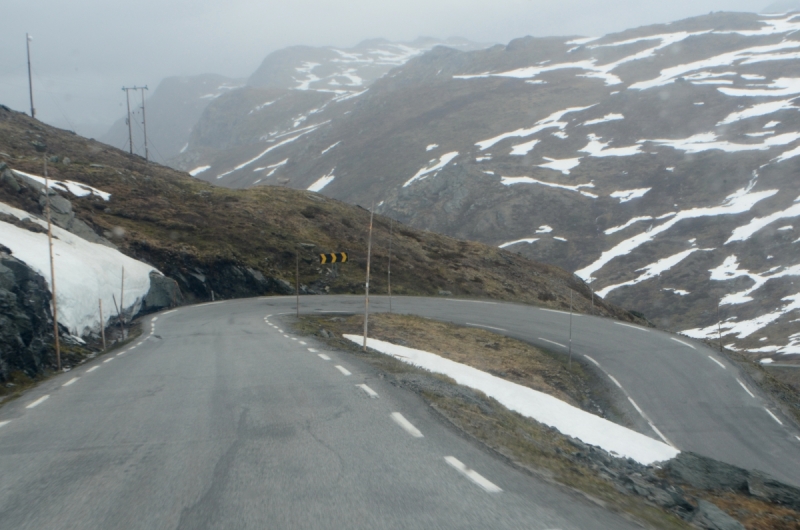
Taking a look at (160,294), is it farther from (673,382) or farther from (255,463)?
(255,463)

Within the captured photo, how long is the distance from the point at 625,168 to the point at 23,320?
110807 mm

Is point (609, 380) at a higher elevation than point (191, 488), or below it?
below

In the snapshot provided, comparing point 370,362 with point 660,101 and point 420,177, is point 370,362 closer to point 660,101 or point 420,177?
point 420,177

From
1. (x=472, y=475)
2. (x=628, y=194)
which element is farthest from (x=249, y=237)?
(x=628, y=194)

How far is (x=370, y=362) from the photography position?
43.4 feet

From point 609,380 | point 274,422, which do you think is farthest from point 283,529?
point 609,380

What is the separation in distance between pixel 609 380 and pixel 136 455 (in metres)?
19.8

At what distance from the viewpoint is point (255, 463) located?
6074 millimetres

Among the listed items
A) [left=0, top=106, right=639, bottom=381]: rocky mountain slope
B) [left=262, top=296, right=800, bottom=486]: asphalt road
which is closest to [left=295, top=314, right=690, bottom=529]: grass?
[left=262, top=296, right=800, bottom=486]: asphalt road

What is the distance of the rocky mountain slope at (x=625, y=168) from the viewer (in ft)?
262

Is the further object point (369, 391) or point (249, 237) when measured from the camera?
point (249, 237)

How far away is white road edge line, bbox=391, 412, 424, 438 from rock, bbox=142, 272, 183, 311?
1063 inches

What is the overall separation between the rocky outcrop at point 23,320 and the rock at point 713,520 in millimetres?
12757

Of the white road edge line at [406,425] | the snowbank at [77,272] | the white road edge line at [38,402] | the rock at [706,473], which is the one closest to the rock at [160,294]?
the snowbank at [77,272]
